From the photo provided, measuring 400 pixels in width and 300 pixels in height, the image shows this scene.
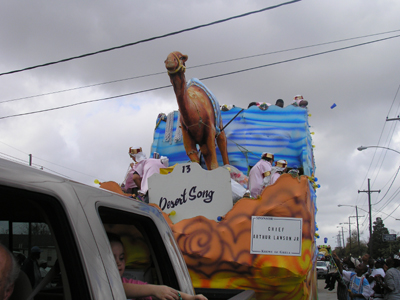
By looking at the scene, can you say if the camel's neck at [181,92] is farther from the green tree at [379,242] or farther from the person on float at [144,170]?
the green tree at [379,242]

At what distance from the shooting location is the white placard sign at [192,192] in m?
7.33

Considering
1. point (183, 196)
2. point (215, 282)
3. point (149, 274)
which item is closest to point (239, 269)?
point (215, 282)

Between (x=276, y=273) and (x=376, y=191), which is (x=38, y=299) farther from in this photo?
(x=376, y=191)

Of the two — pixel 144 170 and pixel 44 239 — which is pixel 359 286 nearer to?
pixel 144 170

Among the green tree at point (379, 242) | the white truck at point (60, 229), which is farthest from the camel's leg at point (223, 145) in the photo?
the green tree at point (379, 242)

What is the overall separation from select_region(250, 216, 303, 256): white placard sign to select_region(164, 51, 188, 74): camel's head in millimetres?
3214

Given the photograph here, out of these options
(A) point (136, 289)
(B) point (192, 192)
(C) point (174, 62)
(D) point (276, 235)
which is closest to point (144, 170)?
(B) point (192, 192)

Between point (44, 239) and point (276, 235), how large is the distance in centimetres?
538

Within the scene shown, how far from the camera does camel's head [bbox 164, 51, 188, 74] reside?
25.7ft

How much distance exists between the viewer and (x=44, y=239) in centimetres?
159

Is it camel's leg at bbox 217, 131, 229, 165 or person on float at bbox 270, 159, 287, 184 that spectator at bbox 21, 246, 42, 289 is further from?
camel's leg at bbox 217, 131, 229, 165

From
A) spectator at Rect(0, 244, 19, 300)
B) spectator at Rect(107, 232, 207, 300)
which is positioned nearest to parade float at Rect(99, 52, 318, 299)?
spectator at Rect(107, 232, 207, 300)

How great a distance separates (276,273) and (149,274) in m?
4.37

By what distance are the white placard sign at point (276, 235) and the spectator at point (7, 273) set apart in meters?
5.46
